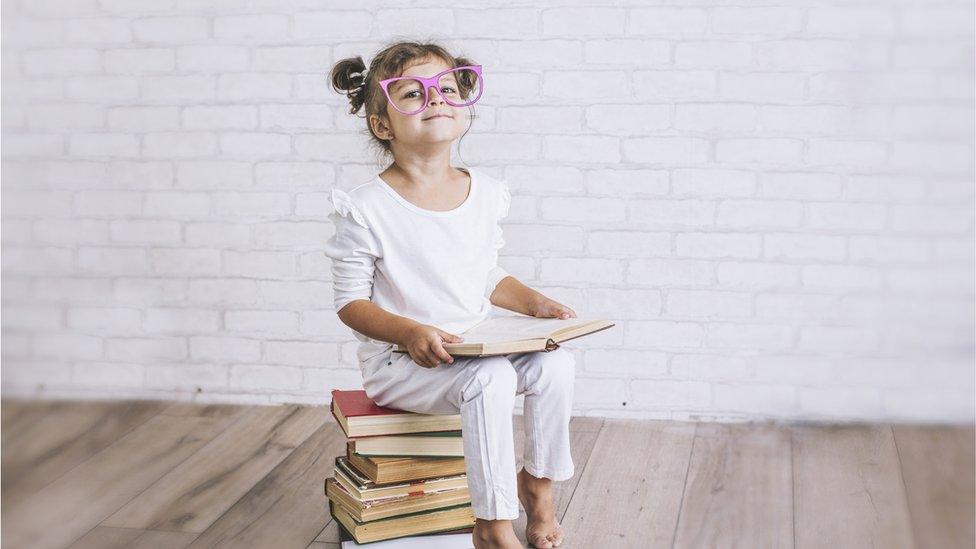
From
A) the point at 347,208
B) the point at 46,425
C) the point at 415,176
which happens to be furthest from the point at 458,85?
the point at 46,425

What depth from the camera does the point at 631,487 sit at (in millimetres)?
2215

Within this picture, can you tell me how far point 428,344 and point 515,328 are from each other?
0.21 m

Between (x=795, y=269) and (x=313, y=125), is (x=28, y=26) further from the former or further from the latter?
(x=795, y=269)

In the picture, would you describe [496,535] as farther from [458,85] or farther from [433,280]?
[458,85]

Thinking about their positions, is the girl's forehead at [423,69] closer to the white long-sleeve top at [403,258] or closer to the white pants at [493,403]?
the white long-sleeve top at [403,258]

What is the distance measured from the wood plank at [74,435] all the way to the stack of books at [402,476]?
22.2 inches

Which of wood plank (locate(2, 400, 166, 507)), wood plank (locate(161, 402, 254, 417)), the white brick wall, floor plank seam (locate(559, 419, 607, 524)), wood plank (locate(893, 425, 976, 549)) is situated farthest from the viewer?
wood plank (locate(161, 402, 254, 417))

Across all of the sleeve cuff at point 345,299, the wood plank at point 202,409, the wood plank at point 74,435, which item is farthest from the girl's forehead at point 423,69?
the wood plank at point 202,409

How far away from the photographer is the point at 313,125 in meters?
2.71

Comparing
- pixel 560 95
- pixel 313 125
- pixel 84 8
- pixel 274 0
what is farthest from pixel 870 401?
pixel 84 8

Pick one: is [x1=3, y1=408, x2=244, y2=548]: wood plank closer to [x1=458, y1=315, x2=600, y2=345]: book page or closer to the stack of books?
the stack of books

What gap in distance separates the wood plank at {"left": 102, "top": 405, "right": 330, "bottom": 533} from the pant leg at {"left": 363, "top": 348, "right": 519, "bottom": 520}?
605 mm

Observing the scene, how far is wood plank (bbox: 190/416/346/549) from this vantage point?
1974 millimetres

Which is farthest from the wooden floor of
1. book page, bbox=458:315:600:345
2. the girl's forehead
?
the girl's forehead
